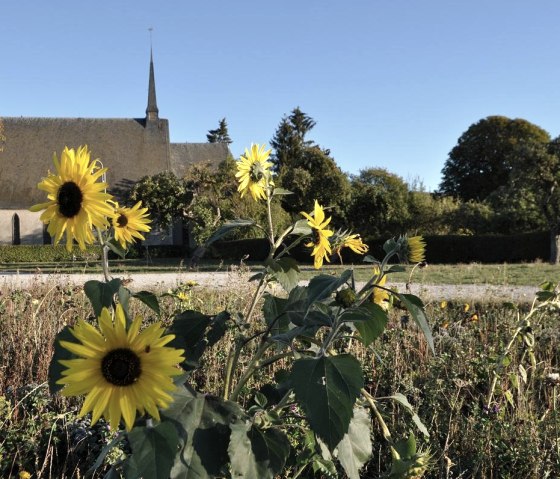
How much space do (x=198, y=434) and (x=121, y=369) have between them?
0.27 metres

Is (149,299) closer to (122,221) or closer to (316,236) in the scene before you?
(122,221)

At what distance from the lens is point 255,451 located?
1.25 metres

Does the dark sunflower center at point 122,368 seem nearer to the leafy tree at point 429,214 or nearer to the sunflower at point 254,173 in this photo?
the sunflower at point 254,173

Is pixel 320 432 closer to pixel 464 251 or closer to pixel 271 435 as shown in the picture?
pixel 271 435

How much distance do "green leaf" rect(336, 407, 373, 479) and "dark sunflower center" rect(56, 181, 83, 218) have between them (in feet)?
2.38

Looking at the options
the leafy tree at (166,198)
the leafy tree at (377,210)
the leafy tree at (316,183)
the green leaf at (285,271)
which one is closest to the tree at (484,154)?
the leafy tree at (377,210)

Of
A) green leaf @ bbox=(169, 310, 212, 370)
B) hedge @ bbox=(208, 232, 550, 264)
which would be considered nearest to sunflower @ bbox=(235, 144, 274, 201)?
green leaf @ bbox=(169, 310, 212, 370)

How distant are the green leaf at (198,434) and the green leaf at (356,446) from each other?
25cm

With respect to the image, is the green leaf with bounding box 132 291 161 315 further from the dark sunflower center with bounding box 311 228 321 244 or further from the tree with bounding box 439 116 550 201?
the tree with bounding box 439 116 550 201

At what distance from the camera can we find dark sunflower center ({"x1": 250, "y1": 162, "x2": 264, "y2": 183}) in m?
1.87

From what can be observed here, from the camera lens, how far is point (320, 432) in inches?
42.5

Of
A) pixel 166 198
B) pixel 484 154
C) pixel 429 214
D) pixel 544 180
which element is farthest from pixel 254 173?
pixel 484 154

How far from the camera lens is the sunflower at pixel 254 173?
1.85 metres

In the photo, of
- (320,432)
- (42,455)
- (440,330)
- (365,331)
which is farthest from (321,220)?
(440,330)
